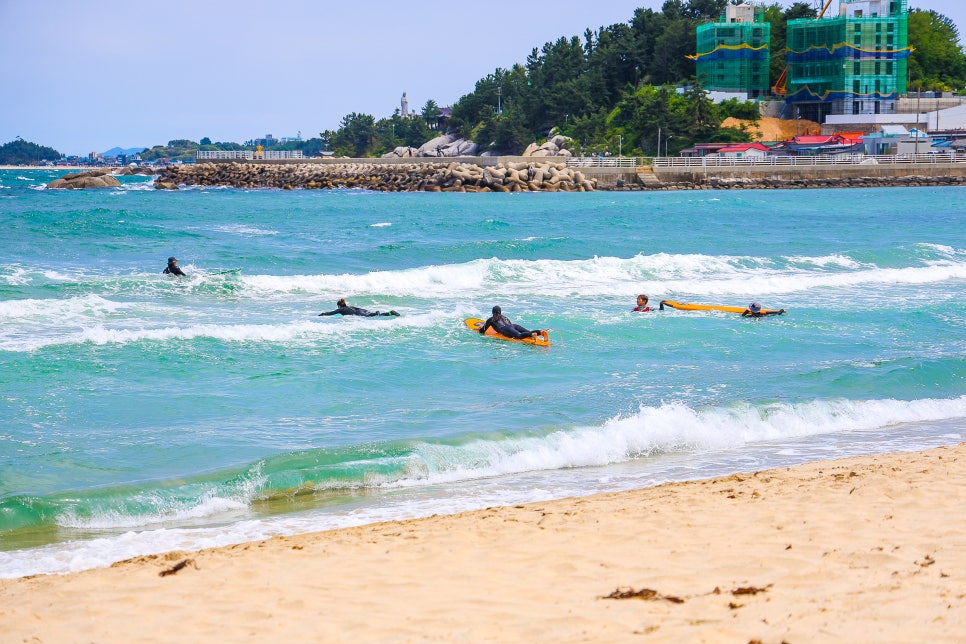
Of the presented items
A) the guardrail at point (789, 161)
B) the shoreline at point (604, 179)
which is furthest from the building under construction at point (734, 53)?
the shoreline at point (604, 179)

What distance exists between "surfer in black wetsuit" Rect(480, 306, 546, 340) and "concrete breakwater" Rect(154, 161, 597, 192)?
46935mm

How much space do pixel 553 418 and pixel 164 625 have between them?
20.6 feet

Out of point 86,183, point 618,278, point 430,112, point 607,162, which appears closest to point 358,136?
point 430,112

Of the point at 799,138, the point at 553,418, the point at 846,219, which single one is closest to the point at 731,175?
the point at 799,138

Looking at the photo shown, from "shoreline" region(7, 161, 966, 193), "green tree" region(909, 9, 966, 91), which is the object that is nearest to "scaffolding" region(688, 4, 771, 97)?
"green tree" region(909, 9, 966, 91)

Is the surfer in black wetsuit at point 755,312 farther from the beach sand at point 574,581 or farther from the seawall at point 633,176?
the seawall at point 633,176

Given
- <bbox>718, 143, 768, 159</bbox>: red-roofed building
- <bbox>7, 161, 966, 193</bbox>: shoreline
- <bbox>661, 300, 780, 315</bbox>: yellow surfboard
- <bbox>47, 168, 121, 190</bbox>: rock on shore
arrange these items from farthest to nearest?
<bbox>47, 168, 121, 190</bbox>: rock on shore → <bbox>718, 143, 768, 159</bbox>: red-roofed building → <bbox>7, 161, 966, 193</bbox>: shoreline → <bbox>661, 300, 780, 315</bbox>: yellow surfboard

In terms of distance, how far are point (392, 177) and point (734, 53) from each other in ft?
126

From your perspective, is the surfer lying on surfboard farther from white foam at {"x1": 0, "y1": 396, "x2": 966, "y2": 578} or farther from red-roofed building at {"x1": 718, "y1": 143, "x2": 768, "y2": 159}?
red-roofed building at {"x1": 718, "y1": 143, "x2": 768, "y2": 159}

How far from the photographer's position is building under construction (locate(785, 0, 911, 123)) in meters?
86.0

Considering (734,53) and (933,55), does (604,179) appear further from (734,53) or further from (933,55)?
(933,55)

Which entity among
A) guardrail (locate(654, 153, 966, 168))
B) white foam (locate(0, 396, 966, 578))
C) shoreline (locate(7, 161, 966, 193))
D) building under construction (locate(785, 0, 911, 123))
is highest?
building under construction (locate(785, 0, 911, 123))

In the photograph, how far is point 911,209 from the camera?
46.7 metres

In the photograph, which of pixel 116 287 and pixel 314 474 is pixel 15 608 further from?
pixel 116 287
